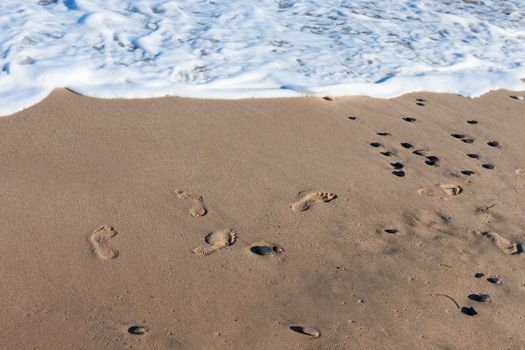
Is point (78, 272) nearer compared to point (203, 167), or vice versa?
point (78, 272)

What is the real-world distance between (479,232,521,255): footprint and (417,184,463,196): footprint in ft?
1.40

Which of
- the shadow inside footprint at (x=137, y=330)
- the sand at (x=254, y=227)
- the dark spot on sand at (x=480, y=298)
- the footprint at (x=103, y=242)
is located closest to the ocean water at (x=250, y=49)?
the sand at (x=254, y=227)

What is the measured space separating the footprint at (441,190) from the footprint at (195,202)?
4.31 ft

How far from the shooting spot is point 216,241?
3418 millimetres

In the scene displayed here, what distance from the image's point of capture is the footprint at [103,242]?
3228mm

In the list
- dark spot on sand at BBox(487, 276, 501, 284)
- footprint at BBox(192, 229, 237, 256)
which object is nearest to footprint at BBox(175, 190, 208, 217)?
footprint at BBox(192, 229, 237, 256)

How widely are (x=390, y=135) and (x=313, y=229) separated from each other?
1.40 meters

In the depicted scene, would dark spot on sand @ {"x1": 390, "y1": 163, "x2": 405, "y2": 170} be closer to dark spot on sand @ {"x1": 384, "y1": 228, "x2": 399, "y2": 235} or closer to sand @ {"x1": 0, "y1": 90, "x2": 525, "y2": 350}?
sand @ {"x1": 0, "y1": 90, "x2": 525, "y2": 350}

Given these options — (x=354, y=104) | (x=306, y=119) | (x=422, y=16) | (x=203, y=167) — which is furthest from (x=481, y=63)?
(x=203, y=167)

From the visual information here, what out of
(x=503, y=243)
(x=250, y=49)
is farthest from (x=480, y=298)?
(x=250, y=49)

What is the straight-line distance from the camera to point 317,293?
3111mm

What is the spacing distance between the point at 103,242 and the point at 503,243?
2.09 meters

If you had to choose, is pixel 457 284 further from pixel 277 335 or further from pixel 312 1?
pixel 312 1

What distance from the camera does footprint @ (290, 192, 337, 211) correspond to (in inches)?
149
